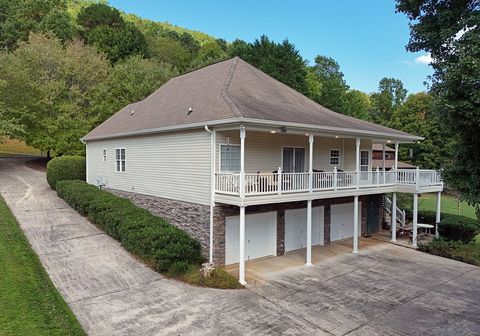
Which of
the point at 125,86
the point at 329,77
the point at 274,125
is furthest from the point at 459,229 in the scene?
the point at 329,77

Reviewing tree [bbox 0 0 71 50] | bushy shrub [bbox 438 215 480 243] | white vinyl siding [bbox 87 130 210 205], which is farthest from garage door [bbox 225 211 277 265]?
tree [bbox 0 0 71 50]

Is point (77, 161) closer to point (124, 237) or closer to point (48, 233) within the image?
point (48, 233)

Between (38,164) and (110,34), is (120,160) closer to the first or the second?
(38,164)

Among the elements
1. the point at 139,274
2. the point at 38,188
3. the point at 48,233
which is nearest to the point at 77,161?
the point at 38,188

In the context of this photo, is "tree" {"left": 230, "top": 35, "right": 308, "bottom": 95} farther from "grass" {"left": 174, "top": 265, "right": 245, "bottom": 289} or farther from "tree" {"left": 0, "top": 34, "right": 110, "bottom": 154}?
"grass" {"left": 174, "top": 265, "right": 245, "bottom": 289}

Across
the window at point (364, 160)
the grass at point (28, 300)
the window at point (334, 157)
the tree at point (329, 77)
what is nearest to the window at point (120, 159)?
the grass at point (28, 300)

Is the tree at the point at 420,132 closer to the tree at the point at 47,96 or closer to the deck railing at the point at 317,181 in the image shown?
the deck railing at the point at 317,181
